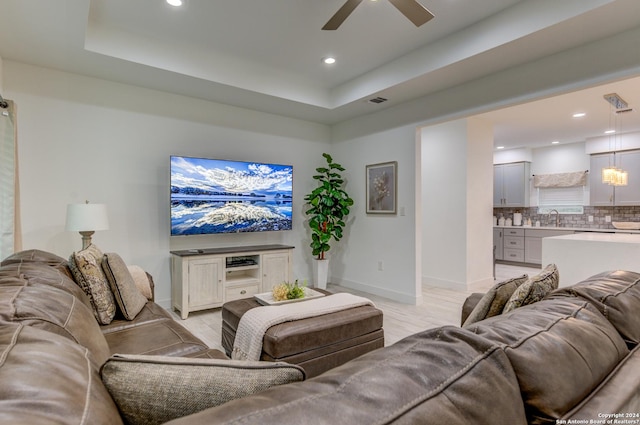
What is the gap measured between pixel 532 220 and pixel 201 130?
7192 millimetres

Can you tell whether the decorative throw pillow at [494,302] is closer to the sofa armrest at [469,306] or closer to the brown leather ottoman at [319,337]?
the sofa armrest at [469,306]

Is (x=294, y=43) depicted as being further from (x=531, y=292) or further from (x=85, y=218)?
(x=531, y=292)

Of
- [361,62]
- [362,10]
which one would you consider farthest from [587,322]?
[361,62]

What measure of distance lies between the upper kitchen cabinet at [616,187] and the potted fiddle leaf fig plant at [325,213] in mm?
5138

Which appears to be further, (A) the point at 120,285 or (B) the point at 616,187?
(B) the point at 616,187

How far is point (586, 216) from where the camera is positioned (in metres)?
6.80

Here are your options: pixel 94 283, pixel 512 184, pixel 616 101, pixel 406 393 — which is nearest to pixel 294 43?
pixel 94 283

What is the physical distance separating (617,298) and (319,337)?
1.57 meters

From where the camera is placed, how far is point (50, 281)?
1549 millimetres

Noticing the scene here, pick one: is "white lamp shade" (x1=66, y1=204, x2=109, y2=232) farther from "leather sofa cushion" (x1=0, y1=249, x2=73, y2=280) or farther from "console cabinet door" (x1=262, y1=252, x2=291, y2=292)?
"console cabinet door" (x1=262, y1=252, x2=291, y2=292)

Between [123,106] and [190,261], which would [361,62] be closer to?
[123,106]

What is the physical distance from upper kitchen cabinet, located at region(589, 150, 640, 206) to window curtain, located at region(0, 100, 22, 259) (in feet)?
28.6

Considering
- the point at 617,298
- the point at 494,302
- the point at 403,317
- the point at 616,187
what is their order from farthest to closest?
1. the point at 616,187
2. the point at 403,317
3. the point at 494,302
4. the point at 617,298

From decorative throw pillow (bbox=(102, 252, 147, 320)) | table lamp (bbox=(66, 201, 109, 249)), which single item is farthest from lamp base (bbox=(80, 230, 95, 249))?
decorative throw pillow (bbox=(102, 252, 147, 320))
